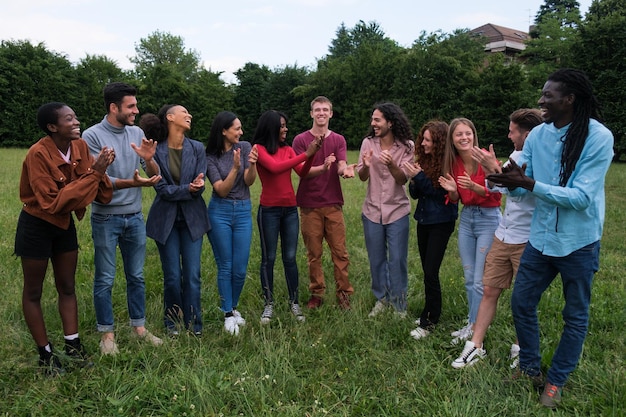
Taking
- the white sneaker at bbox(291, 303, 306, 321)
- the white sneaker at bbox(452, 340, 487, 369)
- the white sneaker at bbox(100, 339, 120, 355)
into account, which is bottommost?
the white sneaker at bbox(291, 303, 306, 321)

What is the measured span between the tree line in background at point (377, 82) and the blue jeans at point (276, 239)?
23.8 metres

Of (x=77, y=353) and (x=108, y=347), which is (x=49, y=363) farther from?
(x=108, y=347)

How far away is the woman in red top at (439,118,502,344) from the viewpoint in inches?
157

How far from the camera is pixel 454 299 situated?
193 inches

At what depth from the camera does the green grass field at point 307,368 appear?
2959 mm

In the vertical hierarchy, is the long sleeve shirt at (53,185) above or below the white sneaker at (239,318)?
above

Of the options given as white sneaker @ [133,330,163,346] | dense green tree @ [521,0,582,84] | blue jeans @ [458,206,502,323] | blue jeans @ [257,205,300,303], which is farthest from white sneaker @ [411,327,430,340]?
dense green tree @ [521,0,582,84]

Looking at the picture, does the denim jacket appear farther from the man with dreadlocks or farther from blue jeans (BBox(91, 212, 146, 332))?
blue jeans (BBox(91, 212, 146, 332))

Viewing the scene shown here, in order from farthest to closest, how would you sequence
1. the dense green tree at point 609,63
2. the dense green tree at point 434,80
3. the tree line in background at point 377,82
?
the dense green tree at point 434,80 → the tree line in background at point 377,82 → the dense green tree at point 609,63

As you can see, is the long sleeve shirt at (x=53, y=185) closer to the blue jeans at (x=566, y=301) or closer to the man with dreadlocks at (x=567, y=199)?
the man with dreadlocks at (x=567, y=199)

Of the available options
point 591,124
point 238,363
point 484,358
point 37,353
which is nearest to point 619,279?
point 484,358

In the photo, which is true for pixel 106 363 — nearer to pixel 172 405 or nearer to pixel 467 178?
pixel 172 405

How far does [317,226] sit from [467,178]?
175 cm

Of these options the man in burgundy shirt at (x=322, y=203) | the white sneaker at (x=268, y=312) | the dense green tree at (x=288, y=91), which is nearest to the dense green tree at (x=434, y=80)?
the dense green tree at (x=288, y=91)
